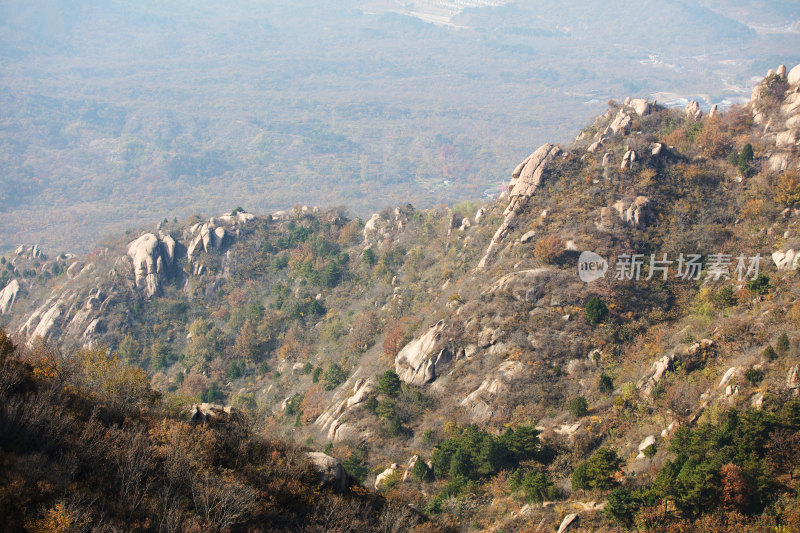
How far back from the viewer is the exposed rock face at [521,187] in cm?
4681

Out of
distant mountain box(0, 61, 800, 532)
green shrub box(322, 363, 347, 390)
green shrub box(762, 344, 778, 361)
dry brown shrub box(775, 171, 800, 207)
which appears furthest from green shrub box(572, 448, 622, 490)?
dry brown shrub box(775, 171, 800, 207)

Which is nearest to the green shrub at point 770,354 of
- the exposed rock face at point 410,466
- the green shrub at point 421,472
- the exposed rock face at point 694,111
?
the green shrub at point 421,472

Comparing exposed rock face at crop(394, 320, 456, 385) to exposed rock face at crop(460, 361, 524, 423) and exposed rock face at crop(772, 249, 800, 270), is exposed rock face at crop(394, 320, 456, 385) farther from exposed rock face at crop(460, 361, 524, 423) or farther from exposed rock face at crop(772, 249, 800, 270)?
exposed rock face at crop(772, 249, 800, 270)

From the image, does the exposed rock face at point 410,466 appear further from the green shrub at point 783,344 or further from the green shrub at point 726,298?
the green shrub at point 726,298

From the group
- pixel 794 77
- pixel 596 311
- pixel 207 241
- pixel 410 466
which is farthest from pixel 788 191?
pixel 207 241

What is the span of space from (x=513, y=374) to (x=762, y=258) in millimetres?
18550

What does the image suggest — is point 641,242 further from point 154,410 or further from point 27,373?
point 27,373

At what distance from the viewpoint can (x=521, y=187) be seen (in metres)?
50.2

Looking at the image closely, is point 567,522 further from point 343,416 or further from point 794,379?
point 343,416

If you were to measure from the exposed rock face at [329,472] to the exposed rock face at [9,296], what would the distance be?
82.4 m

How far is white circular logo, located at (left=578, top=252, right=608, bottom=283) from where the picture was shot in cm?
3887

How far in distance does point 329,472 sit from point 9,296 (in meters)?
85.8

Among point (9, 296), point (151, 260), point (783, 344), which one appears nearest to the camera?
point (783, 344)

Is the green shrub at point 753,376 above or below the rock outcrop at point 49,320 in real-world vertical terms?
above
